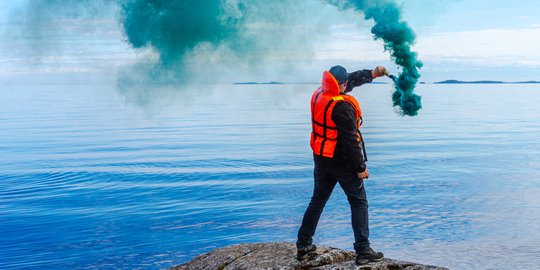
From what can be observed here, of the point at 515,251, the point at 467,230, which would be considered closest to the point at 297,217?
the point at 467,230

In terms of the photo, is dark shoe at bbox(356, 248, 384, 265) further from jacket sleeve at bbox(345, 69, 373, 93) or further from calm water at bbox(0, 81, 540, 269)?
calm water at bbox(0, 81, 540, 269)

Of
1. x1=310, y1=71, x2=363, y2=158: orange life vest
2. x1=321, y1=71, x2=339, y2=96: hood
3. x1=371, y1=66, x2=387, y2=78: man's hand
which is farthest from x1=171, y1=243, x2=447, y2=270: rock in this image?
x1=371, y1=66, x2=387, y2=78: man's hand

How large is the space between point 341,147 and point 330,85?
89 centimetres

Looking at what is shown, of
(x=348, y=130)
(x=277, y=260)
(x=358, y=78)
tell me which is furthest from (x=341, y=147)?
(x=277, y=260)

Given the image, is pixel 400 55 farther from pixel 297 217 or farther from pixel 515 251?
pixel 297 217

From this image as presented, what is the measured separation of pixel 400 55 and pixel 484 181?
55.3 feet

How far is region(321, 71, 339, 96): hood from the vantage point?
8.49 m

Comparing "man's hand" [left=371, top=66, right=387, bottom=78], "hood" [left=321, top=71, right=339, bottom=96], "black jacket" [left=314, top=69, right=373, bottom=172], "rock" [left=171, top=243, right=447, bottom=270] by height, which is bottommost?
"rock" [left=171, top=243, right=447, bottom=270]

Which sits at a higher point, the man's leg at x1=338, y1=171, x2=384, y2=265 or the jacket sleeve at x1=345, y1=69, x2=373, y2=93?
the jacket sleeve at x1=345, y1=69, x2=373, y2=93

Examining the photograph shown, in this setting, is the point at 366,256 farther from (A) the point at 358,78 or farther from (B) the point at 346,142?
(A) the point at 358,78

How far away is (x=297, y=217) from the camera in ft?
61.8

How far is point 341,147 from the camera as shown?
28.2 ft

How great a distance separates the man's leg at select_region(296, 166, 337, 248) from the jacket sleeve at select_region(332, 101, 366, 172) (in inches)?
23.8

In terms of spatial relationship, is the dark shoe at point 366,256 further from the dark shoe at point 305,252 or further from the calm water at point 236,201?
the calm water at point 236,201
